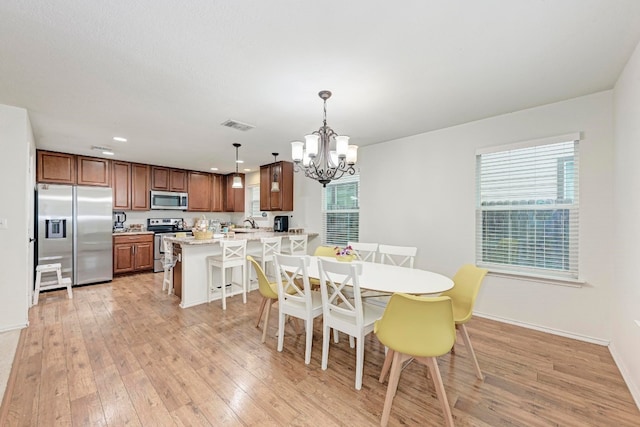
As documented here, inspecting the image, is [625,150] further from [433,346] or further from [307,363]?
[307,363]

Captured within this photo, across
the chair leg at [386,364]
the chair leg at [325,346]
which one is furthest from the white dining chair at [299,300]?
the chair leg at [386,364]

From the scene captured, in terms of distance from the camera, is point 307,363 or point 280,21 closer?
point 280,21

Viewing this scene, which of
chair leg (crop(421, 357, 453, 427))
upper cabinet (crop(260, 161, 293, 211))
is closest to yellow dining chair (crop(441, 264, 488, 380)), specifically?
chair leg (crop(421, 357, 453, 427))

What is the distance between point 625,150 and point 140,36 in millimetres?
3725

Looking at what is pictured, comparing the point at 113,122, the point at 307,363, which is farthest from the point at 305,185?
the point at 307,363

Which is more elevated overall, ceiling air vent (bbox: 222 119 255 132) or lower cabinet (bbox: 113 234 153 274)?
ceiling air vent (bbox: 222 119 255 132)

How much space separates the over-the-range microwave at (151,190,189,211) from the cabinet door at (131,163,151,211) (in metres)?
0.13

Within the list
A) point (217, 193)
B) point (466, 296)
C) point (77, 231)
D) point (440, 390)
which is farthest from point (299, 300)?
point (217, 193)

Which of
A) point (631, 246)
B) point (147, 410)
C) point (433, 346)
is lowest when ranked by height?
point (147, 410)

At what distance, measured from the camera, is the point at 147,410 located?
5.91 ft

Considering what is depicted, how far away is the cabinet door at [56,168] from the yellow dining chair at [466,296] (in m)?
6.42

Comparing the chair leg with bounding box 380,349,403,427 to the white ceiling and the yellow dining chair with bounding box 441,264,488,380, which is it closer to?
the yellow dining chair with bounding box 441,264,488,380

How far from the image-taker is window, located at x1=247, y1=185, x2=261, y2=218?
7.18 m

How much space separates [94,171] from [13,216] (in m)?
2.66
